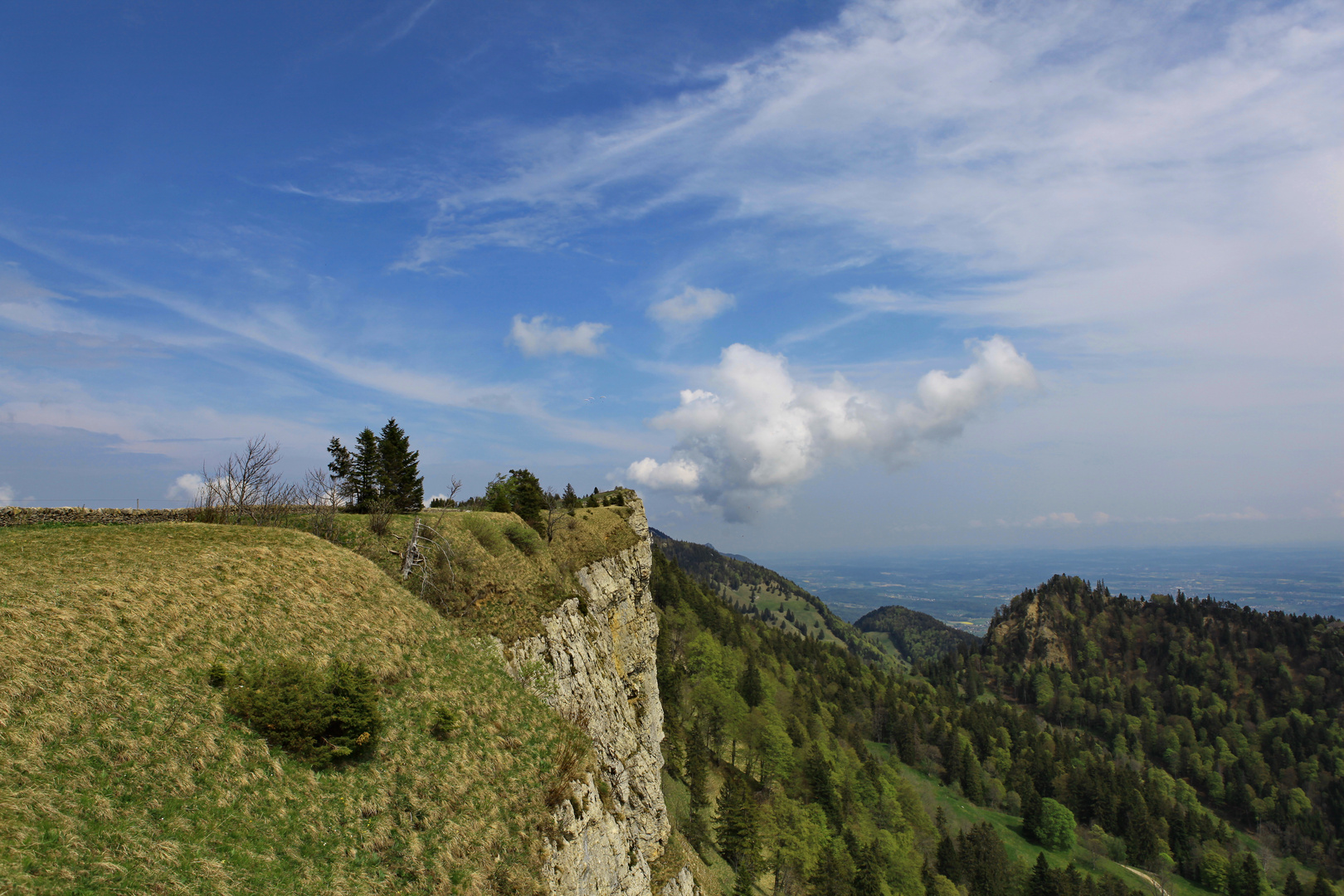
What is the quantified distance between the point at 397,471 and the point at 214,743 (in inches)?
1830

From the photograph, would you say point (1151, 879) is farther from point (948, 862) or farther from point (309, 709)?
point (309, 709)

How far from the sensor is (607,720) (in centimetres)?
4206

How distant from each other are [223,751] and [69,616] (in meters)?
7.38

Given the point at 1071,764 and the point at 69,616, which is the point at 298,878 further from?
the point at 1071,764

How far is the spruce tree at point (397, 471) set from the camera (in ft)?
205

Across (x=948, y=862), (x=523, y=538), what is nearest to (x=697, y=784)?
(x=523, y=538)

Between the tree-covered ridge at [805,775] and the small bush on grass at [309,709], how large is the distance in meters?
56.9

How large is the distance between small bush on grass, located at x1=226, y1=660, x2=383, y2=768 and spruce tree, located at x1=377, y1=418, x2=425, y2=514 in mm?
40525

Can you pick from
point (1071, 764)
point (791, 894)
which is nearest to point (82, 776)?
point (791, 894)

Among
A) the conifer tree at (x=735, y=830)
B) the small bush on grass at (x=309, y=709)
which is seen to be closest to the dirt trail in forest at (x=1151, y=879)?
the conifer tree at (x=735, y=830)

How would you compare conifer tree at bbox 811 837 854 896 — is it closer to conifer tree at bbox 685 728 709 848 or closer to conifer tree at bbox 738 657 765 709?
conifer tree at bbox 685 728 709 848

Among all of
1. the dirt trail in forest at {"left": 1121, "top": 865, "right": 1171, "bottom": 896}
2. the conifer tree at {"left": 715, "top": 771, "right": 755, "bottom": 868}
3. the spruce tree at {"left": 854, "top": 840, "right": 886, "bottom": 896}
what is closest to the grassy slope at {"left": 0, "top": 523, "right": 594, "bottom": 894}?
the conifer tree at {"left": 715, "top": 771, "right": 755, "bottom": 868}

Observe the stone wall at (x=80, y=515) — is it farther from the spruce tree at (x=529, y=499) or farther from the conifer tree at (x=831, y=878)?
the conifer tree at (x=831, y=878)

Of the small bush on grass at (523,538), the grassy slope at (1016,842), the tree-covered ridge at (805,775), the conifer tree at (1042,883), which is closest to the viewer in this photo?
the small bush on grass at (523,538)
